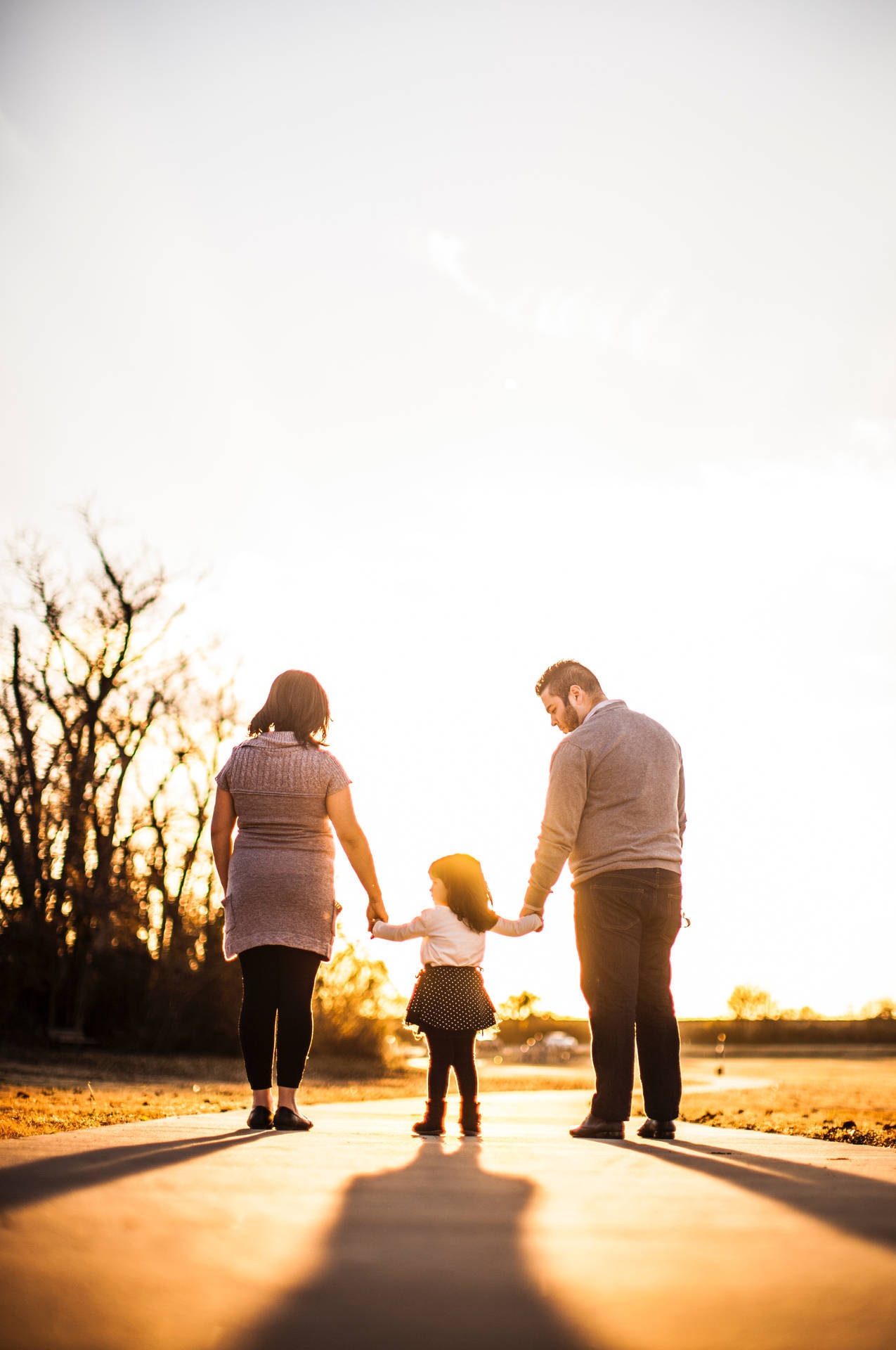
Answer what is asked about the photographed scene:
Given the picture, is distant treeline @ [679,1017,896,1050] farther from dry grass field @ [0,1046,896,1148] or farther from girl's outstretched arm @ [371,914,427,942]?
girl's outstretched arm @ [371,914,427,942]

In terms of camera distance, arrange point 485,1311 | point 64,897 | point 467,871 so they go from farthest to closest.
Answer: point 64,897 < point 467,871 < point 485,1311

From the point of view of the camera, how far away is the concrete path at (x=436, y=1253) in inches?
52.5

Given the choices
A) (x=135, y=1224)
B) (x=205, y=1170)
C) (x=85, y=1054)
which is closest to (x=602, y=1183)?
(x=205, y=1170)

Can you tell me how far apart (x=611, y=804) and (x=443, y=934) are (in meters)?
1.21

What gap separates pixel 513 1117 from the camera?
6344mm

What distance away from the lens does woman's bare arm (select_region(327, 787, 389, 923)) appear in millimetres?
5027

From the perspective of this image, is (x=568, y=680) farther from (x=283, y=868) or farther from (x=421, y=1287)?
(x=421, y=1287)

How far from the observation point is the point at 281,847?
4.92 metres

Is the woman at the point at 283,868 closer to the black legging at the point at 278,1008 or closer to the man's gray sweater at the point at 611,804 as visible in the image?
the black legging at the point at 278,1008

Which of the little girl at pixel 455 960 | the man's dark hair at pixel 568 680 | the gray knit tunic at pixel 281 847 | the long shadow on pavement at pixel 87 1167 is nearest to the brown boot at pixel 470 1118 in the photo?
the little girl at pixel 455 960

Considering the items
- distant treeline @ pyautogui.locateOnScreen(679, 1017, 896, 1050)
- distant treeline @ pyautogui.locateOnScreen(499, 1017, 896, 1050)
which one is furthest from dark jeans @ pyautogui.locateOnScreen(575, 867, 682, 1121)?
distant treeline @ pyautogui.locateOnScreen(679, 1017, 896, 1050)

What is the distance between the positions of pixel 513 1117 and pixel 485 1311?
17.1 ft

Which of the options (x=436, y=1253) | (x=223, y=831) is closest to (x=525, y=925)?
(x=223, y=831)

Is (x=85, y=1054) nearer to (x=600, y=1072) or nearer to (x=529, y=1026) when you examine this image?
(x=600, y=1072)
